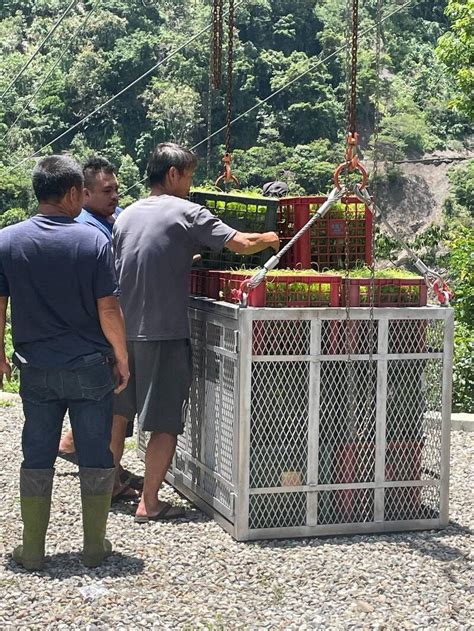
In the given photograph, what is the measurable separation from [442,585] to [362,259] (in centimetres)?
184

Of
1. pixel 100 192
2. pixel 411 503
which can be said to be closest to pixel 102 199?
pixel 100 192

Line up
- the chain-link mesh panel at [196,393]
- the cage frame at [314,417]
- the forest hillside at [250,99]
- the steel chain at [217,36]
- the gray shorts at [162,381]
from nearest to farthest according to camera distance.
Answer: the cage frame at [314,417] < the gray shorts at [162,381] < the chain-link mesh panel at [196,393] < the steel chain at [217,36] < the forest hillside at [250,99]

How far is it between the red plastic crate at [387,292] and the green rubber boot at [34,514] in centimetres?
167

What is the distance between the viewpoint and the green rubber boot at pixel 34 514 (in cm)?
484

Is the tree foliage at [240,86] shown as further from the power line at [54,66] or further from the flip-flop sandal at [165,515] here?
the flip-flop sandal at [165,515]

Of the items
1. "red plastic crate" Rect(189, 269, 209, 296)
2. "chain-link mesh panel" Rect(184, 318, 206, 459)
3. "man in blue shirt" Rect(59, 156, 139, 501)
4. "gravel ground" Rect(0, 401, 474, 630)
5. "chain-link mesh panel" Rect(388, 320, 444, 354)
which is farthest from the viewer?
"man in blue shirt" Rect(59, 156, 139, 501)

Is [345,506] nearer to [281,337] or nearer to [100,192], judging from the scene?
[281,337]

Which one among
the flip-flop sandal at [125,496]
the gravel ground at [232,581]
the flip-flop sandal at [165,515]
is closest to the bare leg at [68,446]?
the flip-flop sandal at [125,496]

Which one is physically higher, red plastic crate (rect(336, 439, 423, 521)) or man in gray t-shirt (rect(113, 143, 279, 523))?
man in gray t-shirt (rect(113, 143, 279, 523))

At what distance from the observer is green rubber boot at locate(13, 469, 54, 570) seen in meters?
4.84

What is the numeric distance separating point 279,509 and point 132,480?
121 cm

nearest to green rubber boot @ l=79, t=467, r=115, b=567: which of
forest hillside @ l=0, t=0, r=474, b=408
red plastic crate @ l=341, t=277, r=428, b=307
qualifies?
red plastic crate @ l=341, t=277, r=428, b=307

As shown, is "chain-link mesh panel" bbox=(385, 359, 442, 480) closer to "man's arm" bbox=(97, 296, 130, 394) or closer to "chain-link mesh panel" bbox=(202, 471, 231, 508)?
"chain-link mesh panel" bbox=(202, 471, 231, 508)

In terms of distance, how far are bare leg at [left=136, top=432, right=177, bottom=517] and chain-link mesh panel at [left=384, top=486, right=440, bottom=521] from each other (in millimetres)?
1108
